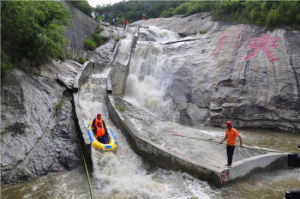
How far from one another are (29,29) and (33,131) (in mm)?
3982

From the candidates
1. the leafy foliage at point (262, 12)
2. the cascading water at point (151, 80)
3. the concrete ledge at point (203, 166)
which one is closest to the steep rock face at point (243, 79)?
the cascading water at point (151, 80)

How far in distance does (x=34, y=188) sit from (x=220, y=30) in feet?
56.0

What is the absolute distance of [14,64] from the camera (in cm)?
859

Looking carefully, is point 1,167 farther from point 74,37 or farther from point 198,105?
point 74,37

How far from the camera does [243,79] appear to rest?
12.7m

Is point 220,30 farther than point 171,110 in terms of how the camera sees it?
Yes

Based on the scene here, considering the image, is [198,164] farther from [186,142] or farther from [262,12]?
[262,12]

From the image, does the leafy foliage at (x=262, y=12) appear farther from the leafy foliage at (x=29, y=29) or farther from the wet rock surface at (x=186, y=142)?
the leafy foliage at (x=29, y=29)

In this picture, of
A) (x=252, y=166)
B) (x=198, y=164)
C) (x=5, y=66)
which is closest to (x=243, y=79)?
(x=252, y=166)

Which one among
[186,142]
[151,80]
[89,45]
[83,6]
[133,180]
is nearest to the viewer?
[133,180]

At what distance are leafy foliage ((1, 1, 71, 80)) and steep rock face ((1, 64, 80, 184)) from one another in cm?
91

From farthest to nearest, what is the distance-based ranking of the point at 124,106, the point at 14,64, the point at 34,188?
1. the point at 124,106
2. the point at 14,64
3. the point at 34,188

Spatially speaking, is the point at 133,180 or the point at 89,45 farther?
the point at 89,45

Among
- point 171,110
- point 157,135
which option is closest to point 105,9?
point 171,110
